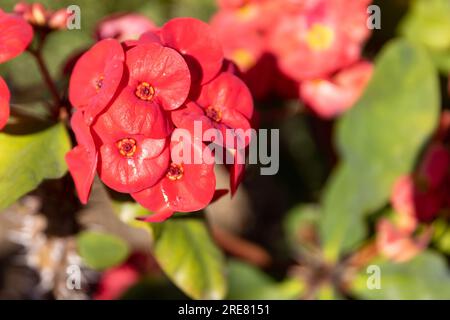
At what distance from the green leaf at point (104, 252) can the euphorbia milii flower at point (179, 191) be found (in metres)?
0.56

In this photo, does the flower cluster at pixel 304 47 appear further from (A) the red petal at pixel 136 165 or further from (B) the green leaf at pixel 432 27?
(A) the red petal at pixel 136 165

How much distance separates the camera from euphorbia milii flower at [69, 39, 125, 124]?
74cm

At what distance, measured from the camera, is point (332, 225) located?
131 centimetres

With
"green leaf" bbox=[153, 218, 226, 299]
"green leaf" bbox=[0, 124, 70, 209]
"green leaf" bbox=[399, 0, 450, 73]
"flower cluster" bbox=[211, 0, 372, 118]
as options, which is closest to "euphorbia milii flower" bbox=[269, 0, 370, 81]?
"flower cluster" bbox=[211, 0, 372, 118]

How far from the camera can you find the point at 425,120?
1.19 meters

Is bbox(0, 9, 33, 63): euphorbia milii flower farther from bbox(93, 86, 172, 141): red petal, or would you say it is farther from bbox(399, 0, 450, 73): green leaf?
bbox(399, 0, 450, 73): green leaf

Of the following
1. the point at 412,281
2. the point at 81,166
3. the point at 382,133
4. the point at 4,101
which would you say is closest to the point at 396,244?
the point at 412,281

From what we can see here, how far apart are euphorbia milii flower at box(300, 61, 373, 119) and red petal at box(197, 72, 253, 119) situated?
0.49 meters

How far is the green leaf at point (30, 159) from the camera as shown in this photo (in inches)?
31.9

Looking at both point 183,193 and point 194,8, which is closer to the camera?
point 183,193

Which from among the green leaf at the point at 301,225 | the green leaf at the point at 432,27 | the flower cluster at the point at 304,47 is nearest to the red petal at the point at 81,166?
the flower cluster at the point at 304,47

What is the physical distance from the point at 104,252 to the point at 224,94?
63 centimetres

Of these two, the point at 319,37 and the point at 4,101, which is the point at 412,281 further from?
the point at 4,101
